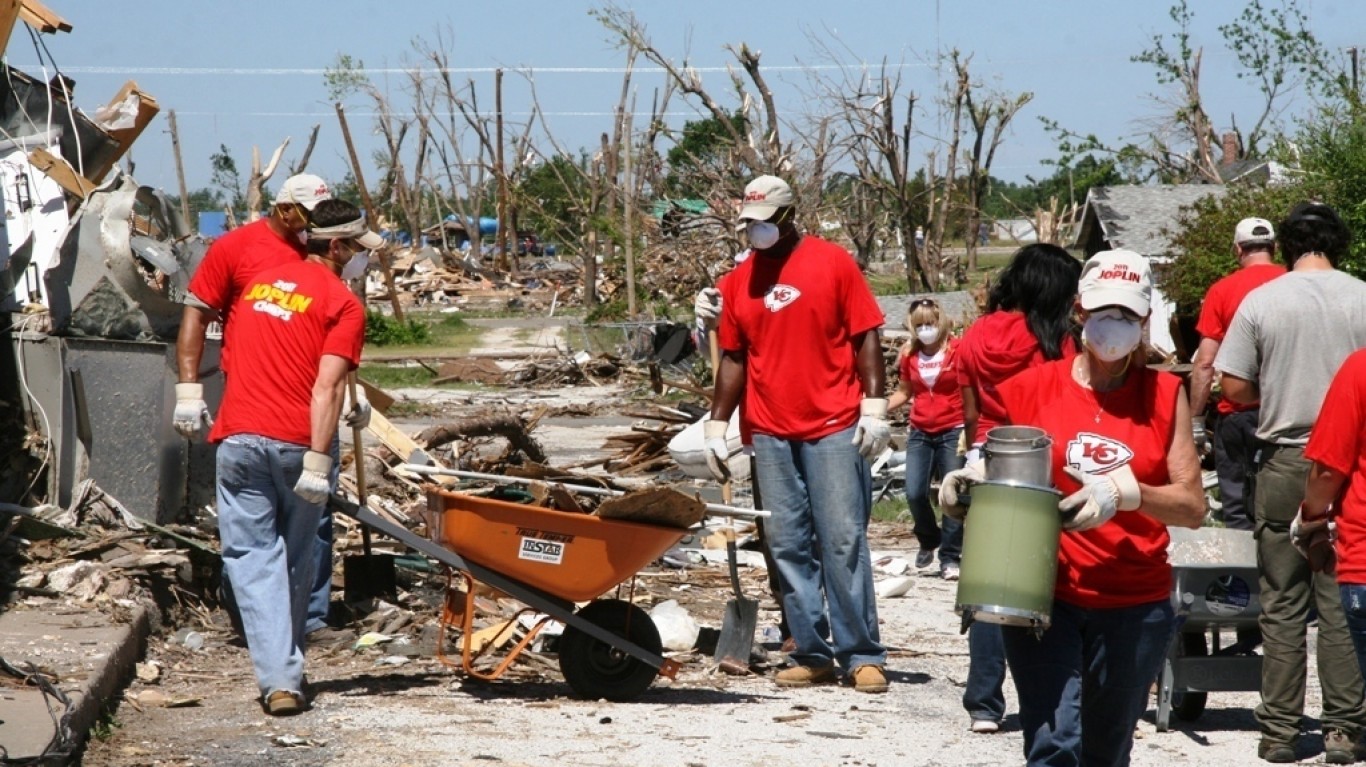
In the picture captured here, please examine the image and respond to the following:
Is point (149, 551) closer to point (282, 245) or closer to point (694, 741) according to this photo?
point (282, 245)

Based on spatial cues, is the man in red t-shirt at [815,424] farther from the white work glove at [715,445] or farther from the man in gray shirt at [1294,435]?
the man in gray shirt at [1294,435]

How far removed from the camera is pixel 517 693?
7016mm

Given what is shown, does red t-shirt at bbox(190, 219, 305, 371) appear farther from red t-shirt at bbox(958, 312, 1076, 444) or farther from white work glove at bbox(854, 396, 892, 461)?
red t-shirt at bbox(958, 312, 1076, 444)

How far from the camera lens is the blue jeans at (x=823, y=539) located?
7.04 m

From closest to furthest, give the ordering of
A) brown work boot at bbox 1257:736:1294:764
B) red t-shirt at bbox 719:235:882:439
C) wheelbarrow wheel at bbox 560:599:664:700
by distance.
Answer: brown work boot at bbox 1257:736:1294:764 → wheelbarrow wheel at bbox 560:599:664:700 → red t-shirt at bbox 719:235:882:439

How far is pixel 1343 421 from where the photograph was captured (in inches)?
187

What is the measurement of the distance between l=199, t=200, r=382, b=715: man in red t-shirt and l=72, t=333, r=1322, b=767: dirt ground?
350mm

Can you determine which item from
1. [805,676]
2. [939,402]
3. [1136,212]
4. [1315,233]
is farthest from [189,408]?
[1136,212]

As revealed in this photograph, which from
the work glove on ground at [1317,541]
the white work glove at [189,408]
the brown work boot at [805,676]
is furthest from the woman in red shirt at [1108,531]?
the white work glove at [189,408]

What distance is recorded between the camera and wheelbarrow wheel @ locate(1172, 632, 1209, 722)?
21.8 ft

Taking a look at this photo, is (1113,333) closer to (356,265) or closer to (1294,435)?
(1294,435)

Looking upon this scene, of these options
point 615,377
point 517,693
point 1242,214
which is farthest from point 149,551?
point 615,377

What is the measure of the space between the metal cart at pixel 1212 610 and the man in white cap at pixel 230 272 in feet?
11.8

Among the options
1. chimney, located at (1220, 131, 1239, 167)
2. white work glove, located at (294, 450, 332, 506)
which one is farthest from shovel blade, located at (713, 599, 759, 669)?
chimney, located at (1220, 131, 1239, 167)
